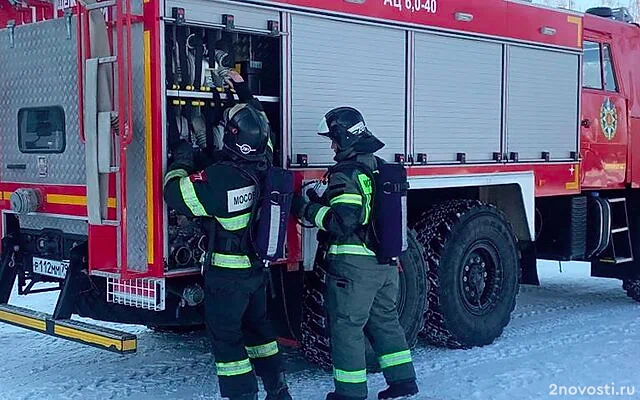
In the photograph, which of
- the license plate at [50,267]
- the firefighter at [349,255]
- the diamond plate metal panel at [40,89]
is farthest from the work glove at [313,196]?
the license plate at [50,267]

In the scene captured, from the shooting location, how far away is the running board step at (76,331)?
4.76m

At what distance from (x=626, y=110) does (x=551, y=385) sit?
3.62 metres

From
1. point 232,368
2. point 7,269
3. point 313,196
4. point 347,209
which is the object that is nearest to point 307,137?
point 313,196

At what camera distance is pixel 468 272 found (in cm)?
681

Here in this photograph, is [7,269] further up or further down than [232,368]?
further up

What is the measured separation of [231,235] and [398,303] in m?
1.74

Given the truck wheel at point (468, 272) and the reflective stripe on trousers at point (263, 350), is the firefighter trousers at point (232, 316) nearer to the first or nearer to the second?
the reflective stripe on trousers at point (263, 350)

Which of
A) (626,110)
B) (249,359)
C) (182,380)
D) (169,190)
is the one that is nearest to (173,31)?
(169,190)

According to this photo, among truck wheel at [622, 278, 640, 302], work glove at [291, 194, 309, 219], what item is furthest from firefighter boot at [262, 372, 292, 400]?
truck wheel at [622, 278, 640, 302]

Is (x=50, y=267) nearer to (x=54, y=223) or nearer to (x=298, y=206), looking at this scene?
(x=54, y=223)

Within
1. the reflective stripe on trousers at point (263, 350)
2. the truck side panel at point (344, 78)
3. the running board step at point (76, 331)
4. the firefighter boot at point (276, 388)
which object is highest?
the truck side panel at point (344, 78)

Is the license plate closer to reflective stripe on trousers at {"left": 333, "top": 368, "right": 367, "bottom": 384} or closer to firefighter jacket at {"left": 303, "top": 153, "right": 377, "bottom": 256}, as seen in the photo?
firefighter jacket at {"left": 303, "top": 153, "right": 377, "bottom": 256}

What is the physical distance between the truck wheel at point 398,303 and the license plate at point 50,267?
153cm

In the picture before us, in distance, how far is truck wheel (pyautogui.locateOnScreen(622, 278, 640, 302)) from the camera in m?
8.84
